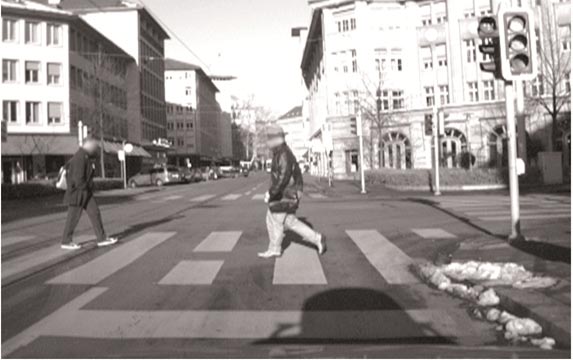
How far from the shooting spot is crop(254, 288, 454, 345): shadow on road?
4.59m

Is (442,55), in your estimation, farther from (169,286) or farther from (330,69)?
(169,286)

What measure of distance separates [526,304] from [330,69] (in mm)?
54201

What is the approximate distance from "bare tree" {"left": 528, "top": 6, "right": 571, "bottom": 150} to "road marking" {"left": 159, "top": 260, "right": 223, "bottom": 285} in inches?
988

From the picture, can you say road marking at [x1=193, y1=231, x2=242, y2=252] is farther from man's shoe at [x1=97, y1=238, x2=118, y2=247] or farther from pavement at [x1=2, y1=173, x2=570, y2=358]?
man's shoe at [x1=97, y1=238, x2=118, y2=247]

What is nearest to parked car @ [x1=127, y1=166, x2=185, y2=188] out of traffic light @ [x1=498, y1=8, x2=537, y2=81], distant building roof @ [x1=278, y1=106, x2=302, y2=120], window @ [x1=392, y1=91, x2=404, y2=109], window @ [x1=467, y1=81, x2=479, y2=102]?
window @ [x1=392, y1=91, x2=404, y2=109]

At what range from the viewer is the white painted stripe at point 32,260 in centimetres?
791

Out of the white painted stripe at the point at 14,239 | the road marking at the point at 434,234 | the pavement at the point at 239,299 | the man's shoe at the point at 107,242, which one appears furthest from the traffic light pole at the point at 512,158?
the white painted stripe at the point at 14,239

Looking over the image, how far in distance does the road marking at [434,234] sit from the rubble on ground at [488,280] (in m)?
2.69

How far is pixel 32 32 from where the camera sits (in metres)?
52.7

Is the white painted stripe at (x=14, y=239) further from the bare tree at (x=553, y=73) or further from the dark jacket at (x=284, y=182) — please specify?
the bare tree at (x=553, y=73)

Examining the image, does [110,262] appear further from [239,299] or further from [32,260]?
[239,299]

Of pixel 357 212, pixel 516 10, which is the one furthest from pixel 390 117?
pixel 516 10

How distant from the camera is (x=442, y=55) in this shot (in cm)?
5412

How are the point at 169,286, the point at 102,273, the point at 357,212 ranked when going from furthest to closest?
the point at 357,212 → the point at 102,273 → the point at 169,286
